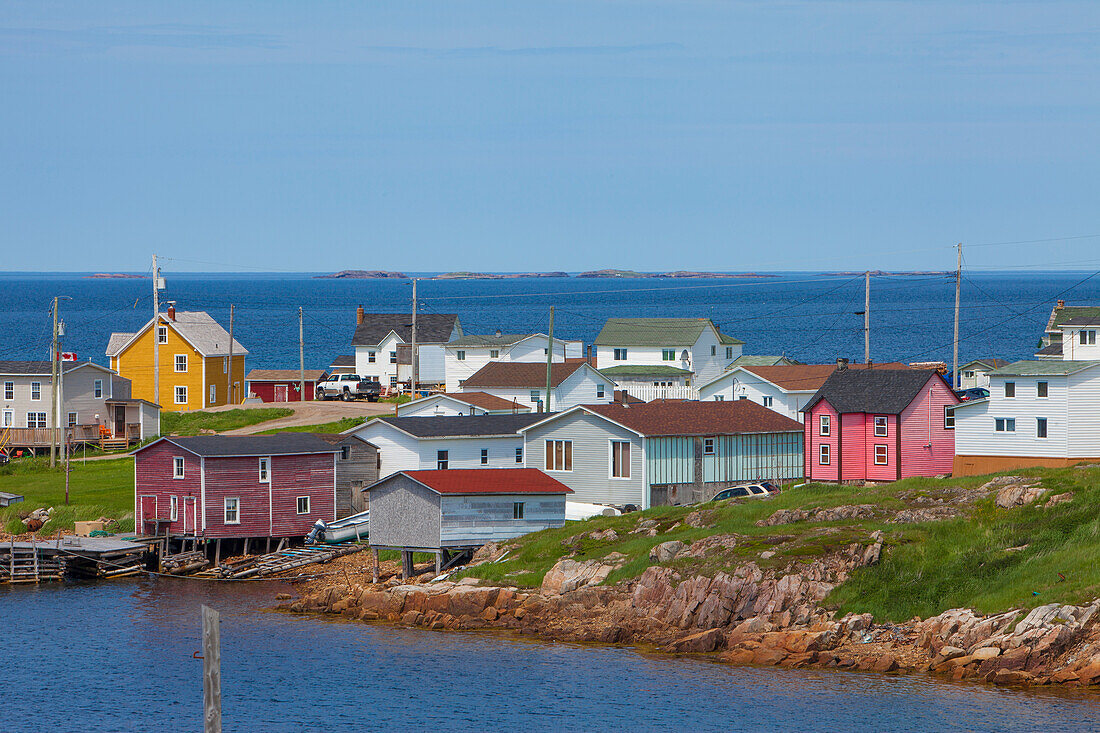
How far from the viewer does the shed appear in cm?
5594

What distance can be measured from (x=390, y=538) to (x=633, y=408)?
15982mm

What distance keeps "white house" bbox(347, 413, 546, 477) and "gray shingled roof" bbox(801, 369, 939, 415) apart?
564 inches

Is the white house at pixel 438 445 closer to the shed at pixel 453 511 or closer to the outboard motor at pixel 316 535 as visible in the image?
the outboard motor at pixel 316 535

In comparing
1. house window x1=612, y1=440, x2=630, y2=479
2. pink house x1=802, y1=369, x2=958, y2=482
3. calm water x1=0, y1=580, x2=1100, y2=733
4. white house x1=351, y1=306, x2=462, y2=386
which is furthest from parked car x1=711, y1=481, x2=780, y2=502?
white house x1=351, y1=306, x2=462, y2=386

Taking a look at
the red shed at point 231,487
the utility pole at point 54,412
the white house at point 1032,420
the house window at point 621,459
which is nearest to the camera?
the white house at point 1032,420

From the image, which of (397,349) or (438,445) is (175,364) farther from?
→ (438,445)

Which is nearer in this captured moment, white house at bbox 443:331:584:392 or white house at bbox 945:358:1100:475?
white house at bbox 945:358:1100:475

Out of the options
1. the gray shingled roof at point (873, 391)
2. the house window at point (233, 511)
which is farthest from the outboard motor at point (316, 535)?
the gray shingled roof at point (873, 391)

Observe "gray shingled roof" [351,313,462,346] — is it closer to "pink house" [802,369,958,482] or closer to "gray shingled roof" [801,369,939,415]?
"gray shingled roof" [801,369,939,415]

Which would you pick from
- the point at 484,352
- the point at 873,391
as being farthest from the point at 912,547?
the point at 484,352

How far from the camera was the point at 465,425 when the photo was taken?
68.5m

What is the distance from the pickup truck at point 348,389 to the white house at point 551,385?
1100 cm

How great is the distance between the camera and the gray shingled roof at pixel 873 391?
65.4 metres

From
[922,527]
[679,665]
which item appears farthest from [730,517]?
[679,665]
